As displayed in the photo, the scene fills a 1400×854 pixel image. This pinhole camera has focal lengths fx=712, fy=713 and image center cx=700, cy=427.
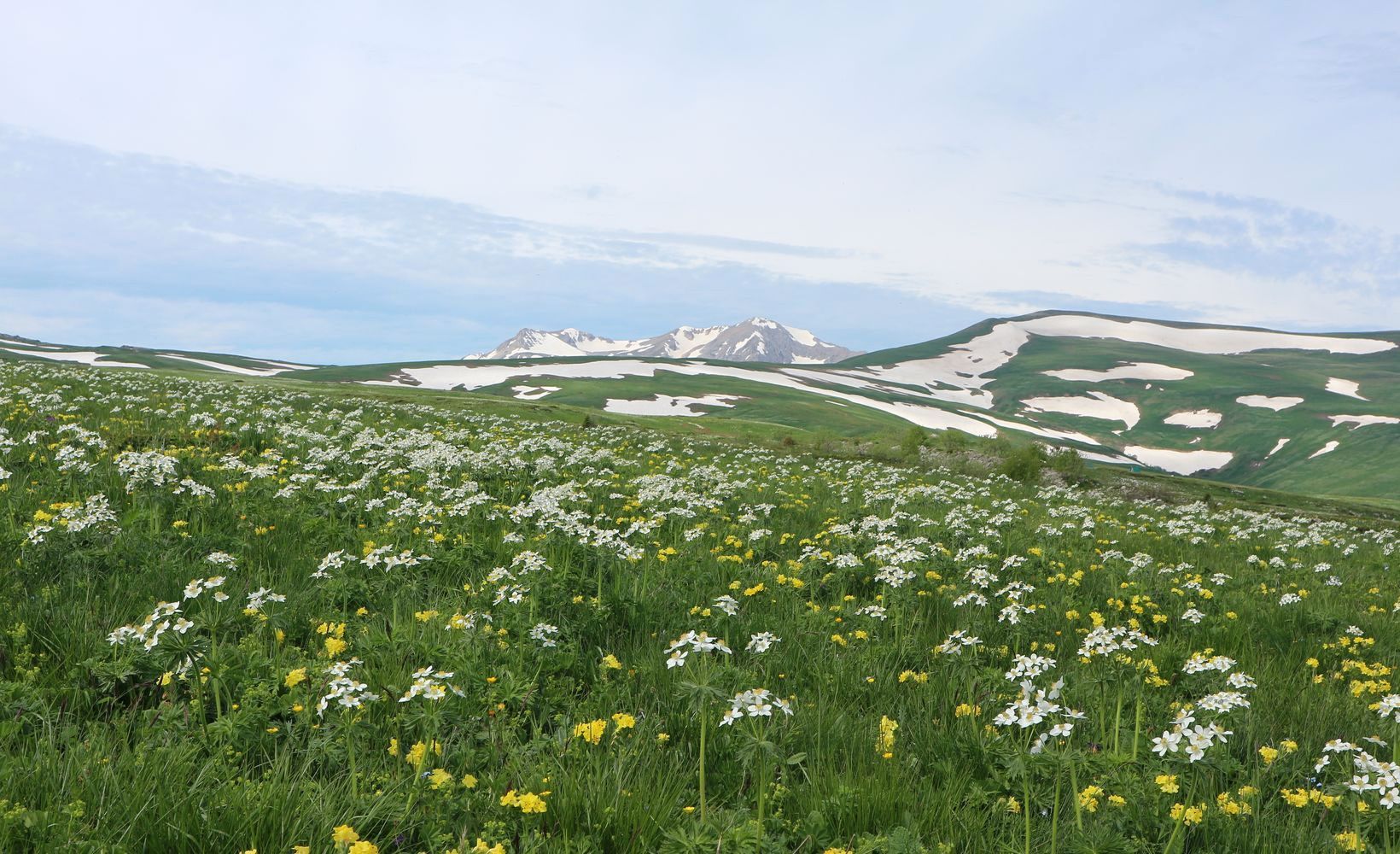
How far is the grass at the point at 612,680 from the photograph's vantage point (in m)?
3.49

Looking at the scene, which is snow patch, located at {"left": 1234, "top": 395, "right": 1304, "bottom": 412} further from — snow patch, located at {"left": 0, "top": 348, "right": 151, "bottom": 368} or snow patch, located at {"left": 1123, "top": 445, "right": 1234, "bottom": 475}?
snow patch, located at {"left": 0, "top": 348, "right": 151, "bottom": 368}

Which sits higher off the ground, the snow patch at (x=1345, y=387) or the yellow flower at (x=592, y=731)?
the snow patch at (x=1345, y=387)

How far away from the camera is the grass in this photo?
3488 millimetres

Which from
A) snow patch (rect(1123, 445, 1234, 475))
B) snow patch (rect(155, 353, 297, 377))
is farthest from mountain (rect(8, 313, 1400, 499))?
snow patch (rect(155, 353, 297, 377))

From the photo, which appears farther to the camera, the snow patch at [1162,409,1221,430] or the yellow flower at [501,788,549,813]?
the snow patch at [1162,409,1221,430]

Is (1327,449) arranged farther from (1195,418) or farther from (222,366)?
(222,366)

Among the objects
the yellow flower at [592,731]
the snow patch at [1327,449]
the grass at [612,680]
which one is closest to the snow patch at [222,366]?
the grass at [612,680]

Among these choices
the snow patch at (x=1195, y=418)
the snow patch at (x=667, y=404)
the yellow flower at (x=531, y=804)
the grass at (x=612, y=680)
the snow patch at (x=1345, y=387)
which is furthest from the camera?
the snow patch at (x=1345, y=387)

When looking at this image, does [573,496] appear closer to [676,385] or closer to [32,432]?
[32,432]

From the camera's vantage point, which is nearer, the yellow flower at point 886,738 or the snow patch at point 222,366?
the yellow flower at point 886,738

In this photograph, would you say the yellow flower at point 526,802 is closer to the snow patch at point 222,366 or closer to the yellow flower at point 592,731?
the yellow flower at point 592,731

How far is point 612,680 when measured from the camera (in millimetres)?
5297

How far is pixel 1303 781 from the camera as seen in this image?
14.9 feet

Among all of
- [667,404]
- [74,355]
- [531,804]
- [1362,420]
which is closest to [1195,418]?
[1362,420]
